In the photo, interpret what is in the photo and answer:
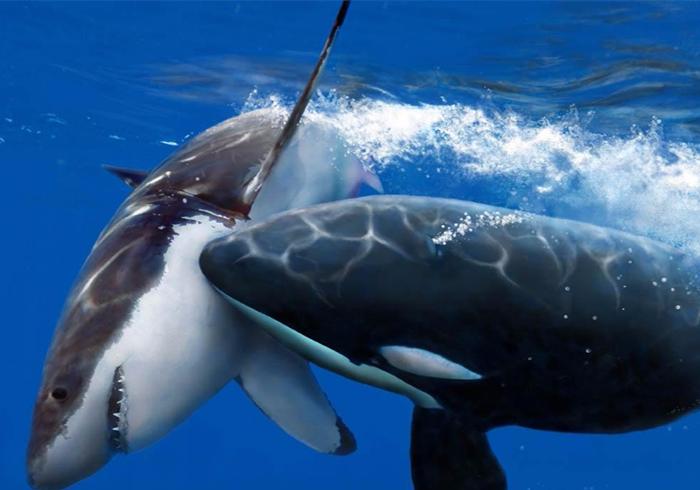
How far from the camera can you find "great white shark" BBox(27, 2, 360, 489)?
13.9ft

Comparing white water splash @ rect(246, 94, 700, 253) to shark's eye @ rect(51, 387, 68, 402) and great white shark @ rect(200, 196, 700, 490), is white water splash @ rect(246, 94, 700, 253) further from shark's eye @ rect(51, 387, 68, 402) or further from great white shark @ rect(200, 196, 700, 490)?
shark's eye @ rect(51, 387, 68, 402)

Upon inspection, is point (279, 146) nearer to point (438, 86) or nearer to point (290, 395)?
point (290, 395)

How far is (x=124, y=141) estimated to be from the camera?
76.9 feet

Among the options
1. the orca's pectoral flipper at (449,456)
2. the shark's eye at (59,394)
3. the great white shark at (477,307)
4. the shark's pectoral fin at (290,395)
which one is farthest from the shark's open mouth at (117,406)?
the orca's pectoral flipper at (449,456)

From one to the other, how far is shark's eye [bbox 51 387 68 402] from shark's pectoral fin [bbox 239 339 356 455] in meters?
1.11

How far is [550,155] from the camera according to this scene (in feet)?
52.5

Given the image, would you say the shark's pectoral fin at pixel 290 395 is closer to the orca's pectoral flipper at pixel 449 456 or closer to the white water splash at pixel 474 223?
the orca's pectoral flipper at pixel 449 456

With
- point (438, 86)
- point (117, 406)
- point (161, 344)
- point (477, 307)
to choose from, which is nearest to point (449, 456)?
point (477, 307)

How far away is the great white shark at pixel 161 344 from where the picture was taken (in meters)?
4.22

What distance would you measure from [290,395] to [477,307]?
1.47m

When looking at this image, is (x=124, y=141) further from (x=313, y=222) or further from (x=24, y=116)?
(x=313, y=222)

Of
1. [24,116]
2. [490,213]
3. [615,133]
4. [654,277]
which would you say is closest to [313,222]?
[490,213]

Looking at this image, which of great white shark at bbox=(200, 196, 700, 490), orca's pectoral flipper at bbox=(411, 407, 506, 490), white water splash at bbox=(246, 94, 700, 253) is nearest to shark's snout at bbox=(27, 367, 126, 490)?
great white shark at bbox=(200, 196, 700, 490)

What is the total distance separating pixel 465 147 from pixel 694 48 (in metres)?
5.70
